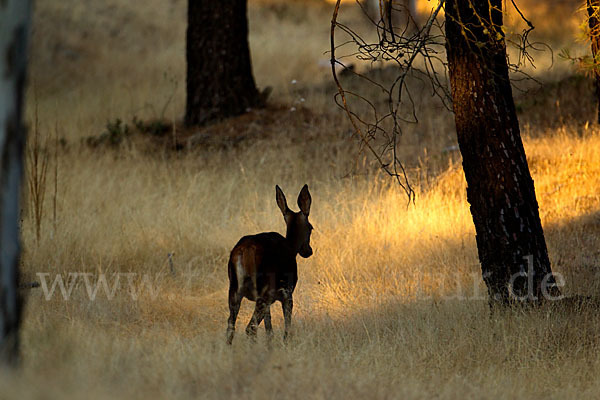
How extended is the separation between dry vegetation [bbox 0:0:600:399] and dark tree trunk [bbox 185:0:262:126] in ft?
1.65

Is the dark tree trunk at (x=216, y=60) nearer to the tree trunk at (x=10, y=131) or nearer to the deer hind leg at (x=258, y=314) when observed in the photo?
the deer hind leg at (x=258, y=314)

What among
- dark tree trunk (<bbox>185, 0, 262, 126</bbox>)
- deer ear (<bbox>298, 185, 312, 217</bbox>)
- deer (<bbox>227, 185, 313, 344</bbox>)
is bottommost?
deer (<bbox>227, 185, 313, 344</bbox>)

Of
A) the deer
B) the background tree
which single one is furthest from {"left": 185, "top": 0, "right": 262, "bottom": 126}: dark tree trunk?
the deer

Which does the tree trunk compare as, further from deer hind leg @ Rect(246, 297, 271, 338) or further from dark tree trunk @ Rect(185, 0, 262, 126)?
dark tree trunk @ Rect(185, 0, 262, 126)

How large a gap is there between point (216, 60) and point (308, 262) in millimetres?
6450

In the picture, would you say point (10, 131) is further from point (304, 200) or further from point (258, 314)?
point (304, 200)

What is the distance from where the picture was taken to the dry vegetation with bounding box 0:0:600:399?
4250 mm

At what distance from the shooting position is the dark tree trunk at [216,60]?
517 inches

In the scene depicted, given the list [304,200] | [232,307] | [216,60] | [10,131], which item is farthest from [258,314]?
[216,60]

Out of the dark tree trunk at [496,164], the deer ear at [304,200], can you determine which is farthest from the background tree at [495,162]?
the deer ear at [304,200]

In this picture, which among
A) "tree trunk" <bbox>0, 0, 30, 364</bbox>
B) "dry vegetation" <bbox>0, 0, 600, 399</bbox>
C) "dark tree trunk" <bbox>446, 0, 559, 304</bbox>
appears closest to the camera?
"tree trunk" <bbox>0, 0, 30, 364</bbox>

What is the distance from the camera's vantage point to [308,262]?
25.1 ft

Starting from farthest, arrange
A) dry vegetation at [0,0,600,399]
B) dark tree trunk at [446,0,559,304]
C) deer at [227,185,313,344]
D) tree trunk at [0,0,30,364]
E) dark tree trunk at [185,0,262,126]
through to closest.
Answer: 1. dark tree trunk at [185,0,262,126]
2. dark tree trunk at [446,0,559,304]
3. deer at [227,185,313,344]
4. dry vegetation at [0,0,600,399]
5. tree trunk at [0,0,30,364]

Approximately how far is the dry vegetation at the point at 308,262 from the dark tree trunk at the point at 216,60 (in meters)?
0.50
